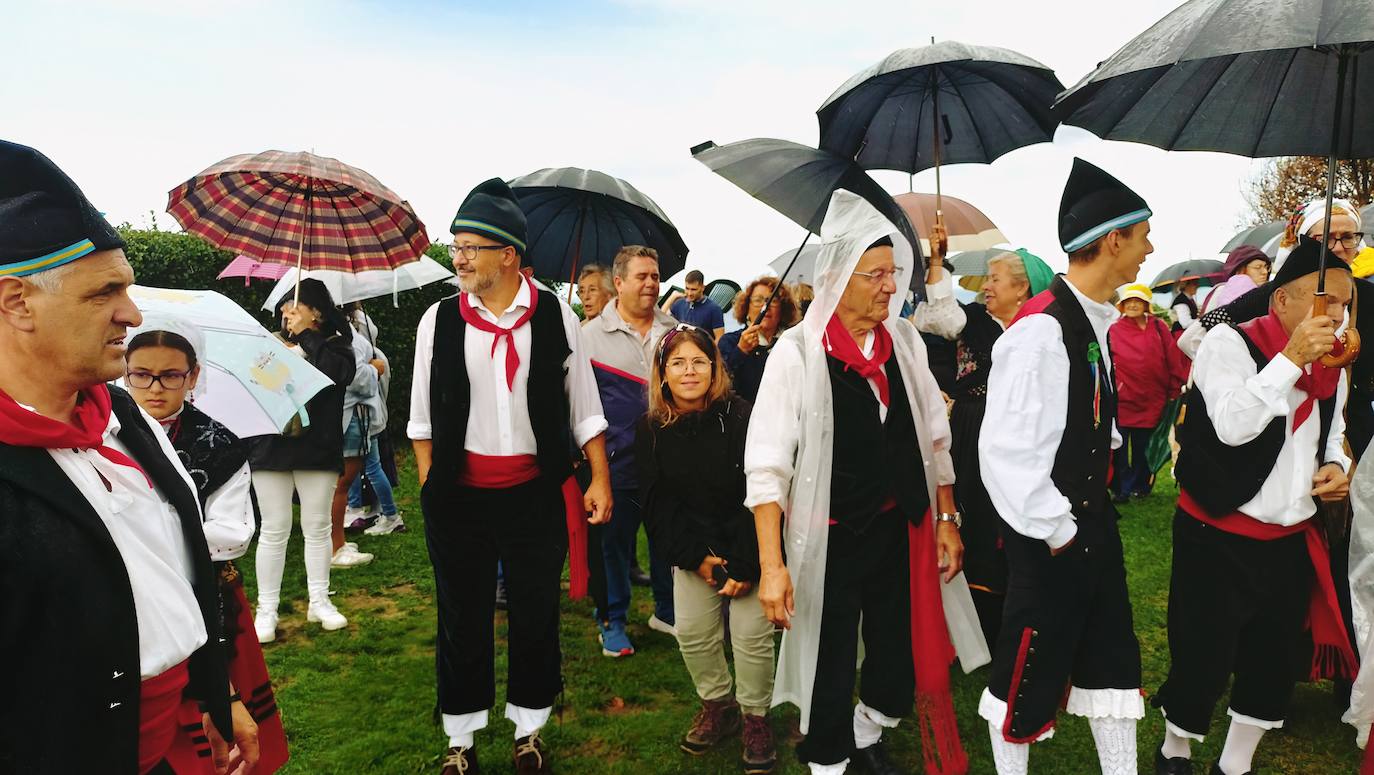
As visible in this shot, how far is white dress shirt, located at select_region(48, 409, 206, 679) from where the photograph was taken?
1542 millimetres

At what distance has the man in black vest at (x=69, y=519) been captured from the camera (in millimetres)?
1397

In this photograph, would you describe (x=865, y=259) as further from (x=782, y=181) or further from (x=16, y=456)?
(x=16, y=456)

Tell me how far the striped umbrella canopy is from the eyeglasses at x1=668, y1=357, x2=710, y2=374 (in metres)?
1.99

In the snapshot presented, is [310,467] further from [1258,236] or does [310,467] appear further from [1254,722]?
[1258,236]

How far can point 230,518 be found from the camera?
225 centimetres

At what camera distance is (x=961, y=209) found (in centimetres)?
657

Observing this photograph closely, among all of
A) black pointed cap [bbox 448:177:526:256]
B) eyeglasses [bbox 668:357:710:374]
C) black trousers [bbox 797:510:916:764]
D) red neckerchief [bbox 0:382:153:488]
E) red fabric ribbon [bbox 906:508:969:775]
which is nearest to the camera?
red neckerchief [bbox 0:382:153:488]

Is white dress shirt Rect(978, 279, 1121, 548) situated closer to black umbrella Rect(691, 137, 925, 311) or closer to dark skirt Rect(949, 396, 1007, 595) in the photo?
black umbrella Rect(691, 137, 925, 311)

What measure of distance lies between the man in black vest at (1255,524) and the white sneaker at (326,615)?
14.4ft

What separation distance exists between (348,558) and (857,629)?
184 inches

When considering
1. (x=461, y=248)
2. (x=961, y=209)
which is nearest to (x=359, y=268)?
(x=461, y=248)

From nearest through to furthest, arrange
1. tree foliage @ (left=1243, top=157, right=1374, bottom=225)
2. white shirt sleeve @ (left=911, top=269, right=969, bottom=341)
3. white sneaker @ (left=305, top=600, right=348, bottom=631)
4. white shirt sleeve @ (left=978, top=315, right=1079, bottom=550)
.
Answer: white shirt sleeve @ (left=978, top=315, right=1079, bottom=550) → white shirt sleeve @ (left=911, top=269, right=969, bottom=341) → white sneaker @ (left=305, top=600, right=348, bottom=631) → tree foliage @ (left=1243, top=157, right=1374, bottom=225)

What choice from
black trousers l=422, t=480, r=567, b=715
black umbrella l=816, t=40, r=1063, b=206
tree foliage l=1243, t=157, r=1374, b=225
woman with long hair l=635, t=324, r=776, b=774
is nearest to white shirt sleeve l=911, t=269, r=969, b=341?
black umbrella l=816, t=40, r=1063, b=206

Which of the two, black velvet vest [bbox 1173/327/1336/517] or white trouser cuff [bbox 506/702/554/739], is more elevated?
black velvet vest [bbox 1173/327/1336/517]
